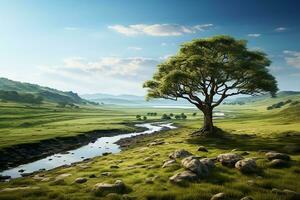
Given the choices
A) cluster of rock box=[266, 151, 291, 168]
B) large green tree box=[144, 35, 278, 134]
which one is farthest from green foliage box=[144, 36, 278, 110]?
cluster of rock box=[266, 151, 291, 168]

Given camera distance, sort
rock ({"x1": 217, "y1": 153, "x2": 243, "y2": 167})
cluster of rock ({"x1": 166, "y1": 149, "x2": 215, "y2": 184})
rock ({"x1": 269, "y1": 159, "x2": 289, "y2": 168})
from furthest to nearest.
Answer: rock ({"x1": 217, "y1": 153, "x2": 243, "y2": 167}) < rock ({"x1": 269, "y1": 159, "x2": 289, "y2": 168}) < cluster of rock ({"x1": 166, "y1": 149, "x2": 215, "y2": 184})

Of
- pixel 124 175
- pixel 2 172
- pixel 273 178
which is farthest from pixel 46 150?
pixel 273 178

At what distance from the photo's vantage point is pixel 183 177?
2852cm

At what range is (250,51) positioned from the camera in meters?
68.1

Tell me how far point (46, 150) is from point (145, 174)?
153 feet

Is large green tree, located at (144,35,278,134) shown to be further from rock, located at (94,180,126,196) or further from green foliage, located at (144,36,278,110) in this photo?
rock, located at (94,180,126,196)

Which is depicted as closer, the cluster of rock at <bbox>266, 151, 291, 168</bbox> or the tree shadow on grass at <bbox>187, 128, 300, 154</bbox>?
the cluster of rock at <bbox>266, 151, 291, 168</bbox>

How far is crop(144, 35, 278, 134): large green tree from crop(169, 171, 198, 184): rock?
3623cm

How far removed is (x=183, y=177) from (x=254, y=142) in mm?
30100

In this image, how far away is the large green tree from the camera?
6406cm

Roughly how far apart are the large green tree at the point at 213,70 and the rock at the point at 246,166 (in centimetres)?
3363

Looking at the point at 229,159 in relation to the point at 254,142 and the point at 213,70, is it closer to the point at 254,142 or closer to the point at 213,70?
the point at 254,142

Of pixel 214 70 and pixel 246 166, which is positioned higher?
pixel 214 70

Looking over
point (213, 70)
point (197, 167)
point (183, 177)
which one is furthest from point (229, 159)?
point (213, 70)
